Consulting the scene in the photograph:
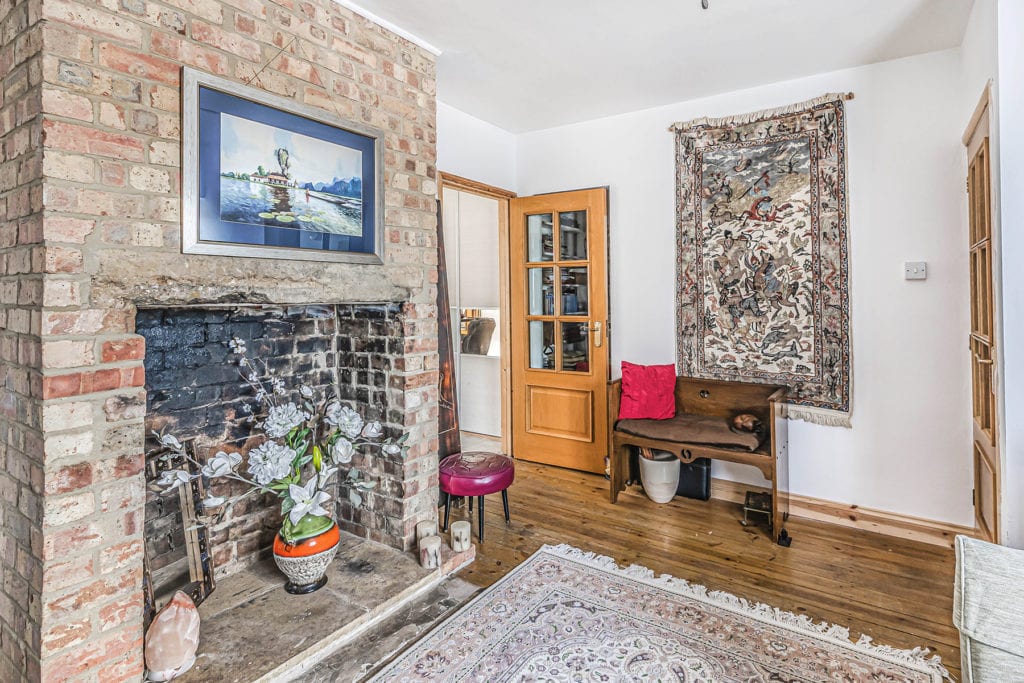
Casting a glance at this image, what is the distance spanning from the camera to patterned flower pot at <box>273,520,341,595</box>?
7.38 ft

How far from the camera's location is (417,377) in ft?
8.70

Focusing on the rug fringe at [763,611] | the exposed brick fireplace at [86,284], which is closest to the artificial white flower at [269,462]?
the exposed brick fireplace at [86,284]

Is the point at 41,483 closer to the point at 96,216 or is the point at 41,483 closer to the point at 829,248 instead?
the point at 96,216

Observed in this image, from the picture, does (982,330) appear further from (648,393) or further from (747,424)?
(648,393)

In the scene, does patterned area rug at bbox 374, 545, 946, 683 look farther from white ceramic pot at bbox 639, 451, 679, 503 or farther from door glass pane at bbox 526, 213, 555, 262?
door glass pane at bbox 526, 213, 555, 262

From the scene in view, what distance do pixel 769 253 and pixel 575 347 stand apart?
1.47 meters

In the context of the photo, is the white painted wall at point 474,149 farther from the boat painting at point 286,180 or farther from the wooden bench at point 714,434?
the wooden bench at point 714,434

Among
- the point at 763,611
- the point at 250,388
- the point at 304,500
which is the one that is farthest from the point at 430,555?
the point at 763,611

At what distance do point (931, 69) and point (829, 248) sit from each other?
1019mm

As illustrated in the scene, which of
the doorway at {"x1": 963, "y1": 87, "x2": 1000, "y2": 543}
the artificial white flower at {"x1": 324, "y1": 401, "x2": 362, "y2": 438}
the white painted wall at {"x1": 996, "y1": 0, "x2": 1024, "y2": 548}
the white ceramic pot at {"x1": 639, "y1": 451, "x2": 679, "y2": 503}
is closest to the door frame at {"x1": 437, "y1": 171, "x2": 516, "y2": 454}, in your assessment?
the white ceramic pot at {"x1": 639, "y1": 451, "x2": 679, "y2": 503}

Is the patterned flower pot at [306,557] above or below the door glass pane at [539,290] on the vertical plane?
below

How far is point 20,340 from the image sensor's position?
5.31 ft

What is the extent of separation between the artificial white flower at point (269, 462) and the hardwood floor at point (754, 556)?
1002 mm

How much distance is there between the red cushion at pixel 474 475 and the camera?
2.88 meters
